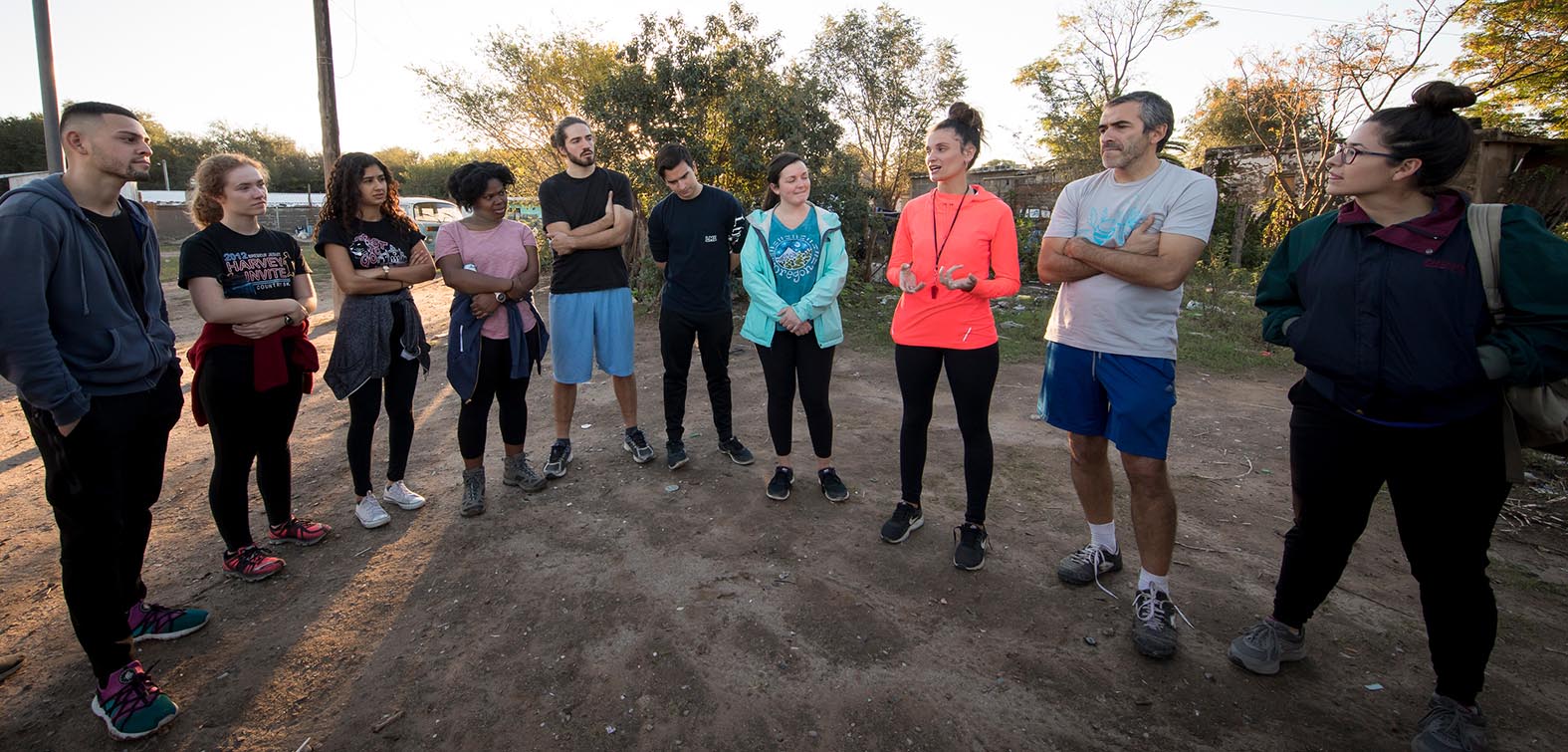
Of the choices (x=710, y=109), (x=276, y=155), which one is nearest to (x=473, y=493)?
(x=710, y=109)

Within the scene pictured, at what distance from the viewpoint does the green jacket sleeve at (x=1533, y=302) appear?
1856mm

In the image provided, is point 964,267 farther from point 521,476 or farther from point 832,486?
point 521,476

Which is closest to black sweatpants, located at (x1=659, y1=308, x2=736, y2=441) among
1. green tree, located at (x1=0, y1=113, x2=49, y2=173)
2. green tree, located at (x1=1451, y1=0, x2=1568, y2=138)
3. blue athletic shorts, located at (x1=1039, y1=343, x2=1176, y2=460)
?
blue athletic shorts, located at (x1=1039, y1=343, x2=1176, y2=460)

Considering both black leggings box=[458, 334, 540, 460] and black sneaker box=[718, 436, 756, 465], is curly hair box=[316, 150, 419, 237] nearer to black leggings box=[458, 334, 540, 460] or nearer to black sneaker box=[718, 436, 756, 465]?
black leggings box=[458, 334, 540, 460]

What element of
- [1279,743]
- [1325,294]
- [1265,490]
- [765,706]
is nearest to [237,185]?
[765,706]

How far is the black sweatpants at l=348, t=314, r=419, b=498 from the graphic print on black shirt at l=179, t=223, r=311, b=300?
0.49 m

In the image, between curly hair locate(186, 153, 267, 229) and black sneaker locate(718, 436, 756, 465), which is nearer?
curly hair locate(186, 153, 267, 229)

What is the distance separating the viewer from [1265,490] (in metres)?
4.06

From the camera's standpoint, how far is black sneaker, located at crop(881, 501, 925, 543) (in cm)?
335

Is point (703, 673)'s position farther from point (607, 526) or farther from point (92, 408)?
point (92, 408)

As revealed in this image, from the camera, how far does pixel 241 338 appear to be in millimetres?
3016

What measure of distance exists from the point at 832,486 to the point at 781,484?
0.28 meters

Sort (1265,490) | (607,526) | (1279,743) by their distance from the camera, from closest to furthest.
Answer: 1. (1279,743)
2. (607,526)
3. (1265,490)

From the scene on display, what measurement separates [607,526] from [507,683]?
3.97 ft
